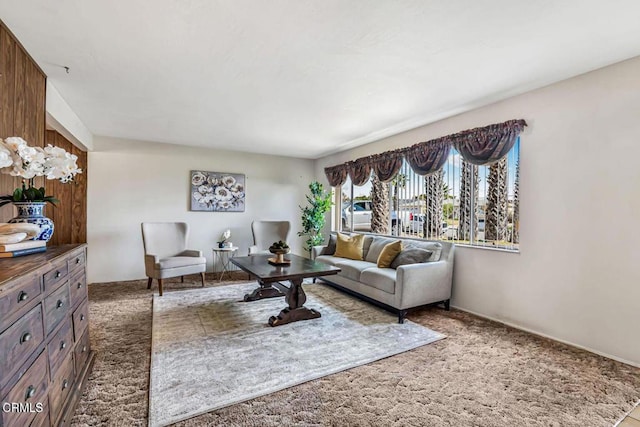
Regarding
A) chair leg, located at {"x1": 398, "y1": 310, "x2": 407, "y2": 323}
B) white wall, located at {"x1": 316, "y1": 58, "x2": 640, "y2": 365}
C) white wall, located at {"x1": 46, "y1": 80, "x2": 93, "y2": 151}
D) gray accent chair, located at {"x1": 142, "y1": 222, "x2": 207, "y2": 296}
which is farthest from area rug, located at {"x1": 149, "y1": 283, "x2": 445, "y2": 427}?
white wall, located at {"x1": 46, "y1": 80, "x2": 93, "y2": 151}

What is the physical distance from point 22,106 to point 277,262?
105 inches

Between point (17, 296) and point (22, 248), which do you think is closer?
point (17, 296)

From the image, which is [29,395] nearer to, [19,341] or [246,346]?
[19,341]

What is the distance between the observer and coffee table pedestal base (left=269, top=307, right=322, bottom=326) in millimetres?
3176

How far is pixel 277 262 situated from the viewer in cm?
373

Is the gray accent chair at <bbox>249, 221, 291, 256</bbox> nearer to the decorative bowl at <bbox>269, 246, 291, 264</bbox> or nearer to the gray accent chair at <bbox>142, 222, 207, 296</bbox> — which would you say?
the gray accent chair at <bbox>142, 222, 207, 296</bbox>

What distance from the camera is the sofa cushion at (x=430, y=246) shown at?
3695 mm

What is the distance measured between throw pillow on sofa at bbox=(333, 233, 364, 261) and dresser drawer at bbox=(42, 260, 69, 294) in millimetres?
3537

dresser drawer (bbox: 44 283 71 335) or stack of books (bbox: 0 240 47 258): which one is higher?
stack of books (bbox: 0 240 47 258)

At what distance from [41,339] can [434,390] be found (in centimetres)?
225

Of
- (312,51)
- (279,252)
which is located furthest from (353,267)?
(312,51)

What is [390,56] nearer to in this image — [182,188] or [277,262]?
[277,262]

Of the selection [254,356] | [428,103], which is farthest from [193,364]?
[428,103]

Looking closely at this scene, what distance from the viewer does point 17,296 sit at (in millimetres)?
1172
